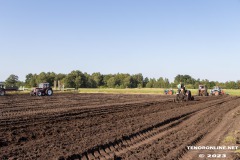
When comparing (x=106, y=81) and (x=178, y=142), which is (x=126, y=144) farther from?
(x=106, y=81)

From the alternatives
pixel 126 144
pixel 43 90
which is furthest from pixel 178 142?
pixel 43 90

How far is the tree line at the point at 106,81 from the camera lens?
95.6m

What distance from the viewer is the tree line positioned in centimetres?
9556

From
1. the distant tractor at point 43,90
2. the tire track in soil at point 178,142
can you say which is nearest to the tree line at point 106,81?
the distant tractor at point 43,90

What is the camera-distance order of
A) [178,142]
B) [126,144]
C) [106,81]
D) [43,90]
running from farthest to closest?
[106,81]
[43,90]
[178,142]
[126,144]

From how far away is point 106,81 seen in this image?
115 metres

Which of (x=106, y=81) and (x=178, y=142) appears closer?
(x=178, y=142)

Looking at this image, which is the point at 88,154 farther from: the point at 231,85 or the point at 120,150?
the point at 231,85

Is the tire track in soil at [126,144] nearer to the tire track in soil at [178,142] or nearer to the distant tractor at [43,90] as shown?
the tire track in soil at [178,142]

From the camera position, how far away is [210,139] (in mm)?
9234

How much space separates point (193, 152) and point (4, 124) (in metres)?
7.83

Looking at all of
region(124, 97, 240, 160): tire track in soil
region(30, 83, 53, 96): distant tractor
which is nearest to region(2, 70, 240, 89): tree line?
region(30, 83, 53, 96): distant tractor

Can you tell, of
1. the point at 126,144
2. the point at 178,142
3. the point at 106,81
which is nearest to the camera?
the point at 126,144

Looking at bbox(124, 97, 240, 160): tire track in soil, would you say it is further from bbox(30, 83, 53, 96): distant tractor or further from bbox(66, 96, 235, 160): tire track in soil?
bbox(30, 83, 53, 96): distant tractor
